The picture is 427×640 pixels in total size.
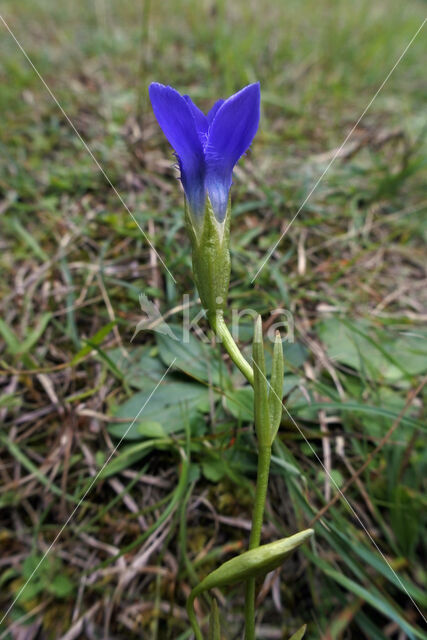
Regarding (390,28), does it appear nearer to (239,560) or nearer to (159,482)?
(159,482)

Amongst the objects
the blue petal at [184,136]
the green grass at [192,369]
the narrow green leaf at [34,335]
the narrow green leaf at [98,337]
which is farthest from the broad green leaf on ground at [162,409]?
the blue petal at [184,136]

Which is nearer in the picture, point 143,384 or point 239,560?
point 239,560

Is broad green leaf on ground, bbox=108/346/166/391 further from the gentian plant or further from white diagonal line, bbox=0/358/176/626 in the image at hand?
the gentian plant

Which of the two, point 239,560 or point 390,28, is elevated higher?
point 390,28

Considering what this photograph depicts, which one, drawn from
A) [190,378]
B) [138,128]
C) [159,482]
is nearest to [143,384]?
[190,378]

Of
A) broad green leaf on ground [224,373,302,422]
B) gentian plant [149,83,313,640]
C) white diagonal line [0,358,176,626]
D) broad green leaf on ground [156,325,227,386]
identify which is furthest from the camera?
broad green leaf on ground [156,325,227,386]

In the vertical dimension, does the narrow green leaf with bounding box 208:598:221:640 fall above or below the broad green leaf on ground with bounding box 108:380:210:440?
below

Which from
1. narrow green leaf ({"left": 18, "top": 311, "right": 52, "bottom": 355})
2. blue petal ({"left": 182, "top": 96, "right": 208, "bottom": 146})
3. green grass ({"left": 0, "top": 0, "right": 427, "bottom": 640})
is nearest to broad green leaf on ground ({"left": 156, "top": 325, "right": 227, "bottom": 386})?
green grass ({"left": 0, "top": 0, "right": 427, "bottom": 640})
